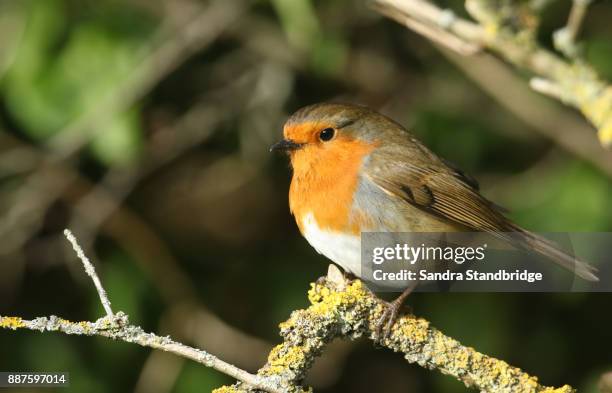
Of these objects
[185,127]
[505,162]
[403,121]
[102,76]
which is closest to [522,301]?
[505,162]

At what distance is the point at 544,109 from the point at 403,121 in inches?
30.4

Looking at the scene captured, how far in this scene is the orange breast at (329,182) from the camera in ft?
11.1

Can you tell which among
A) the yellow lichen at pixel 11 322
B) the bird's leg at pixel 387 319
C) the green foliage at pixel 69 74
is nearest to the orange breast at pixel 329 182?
the bird's leg at pixel 387 319

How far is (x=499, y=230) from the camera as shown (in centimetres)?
372

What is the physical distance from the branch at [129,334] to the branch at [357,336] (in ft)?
0.22

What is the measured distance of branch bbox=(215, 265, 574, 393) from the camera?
244cm

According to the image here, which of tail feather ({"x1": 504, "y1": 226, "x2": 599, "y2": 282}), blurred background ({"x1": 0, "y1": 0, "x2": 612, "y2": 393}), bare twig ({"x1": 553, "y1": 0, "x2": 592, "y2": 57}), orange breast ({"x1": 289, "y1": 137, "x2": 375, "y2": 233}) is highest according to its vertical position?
blurred background ({"x1": 0, "y1": 0, "x2": 612, "y2": 393})

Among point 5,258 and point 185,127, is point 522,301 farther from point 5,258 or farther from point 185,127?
point 5,258

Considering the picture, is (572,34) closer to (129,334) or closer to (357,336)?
(357,336)

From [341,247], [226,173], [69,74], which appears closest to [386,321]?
[341,247]

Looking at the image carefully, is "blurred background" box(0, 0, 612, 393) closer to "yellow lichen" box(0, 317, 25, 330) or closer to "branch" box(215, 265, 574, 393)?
"branch" box(215, 265, 574, 393)

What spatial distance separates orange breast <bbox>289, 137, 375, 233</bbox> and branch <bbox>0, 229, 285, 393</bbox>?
1.10m

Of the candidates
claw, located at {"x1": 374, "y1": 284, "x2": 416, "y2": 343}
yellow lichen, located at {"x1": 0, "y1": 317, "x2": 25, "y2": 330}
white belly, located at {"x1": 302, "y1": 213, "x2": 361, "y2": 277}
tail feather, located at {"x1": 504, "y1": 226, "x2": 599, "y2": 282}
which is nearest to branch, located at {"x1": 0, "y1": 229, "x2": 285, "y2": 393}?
yellow lichen, located at {"x1": 0, "y1": 317, "x2": 25, "y2": 330}

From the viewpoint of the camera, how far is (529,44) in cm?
224
